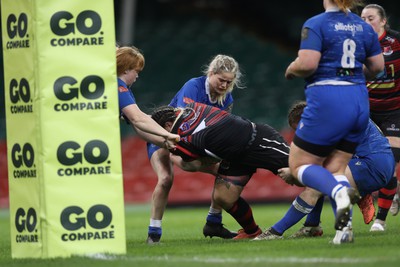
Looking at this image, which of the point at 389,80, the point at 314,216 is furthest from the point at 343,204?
the point at 389,80

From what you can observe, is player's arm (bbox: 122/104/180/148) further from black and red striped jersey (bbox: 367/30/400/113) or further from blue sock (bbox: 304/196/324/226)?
black and red striped jersey (bbox: 367/30/400/113)

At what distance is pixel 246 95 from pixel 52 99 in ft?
57.3

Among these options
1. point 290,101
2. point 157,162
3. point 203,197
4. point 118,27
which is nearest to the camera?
point 157,162

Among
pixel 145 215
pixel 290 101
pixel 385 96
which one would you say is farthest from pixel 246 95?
pixel 385 96

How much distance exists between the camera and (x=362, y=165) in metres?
8.66

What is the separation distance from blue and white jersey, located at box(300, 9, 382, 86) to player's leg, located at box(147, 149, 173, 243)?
2.40m

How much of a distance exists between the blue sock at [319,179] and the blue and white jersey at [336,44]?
664mm

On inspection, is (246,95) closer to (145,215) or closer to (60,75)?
(145,215)

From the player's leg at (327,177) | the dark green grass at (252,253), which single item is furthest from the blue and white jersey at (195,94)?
the player's leg at (327,177)

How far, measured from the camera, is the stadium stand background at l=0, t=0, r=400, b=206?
21.0 m

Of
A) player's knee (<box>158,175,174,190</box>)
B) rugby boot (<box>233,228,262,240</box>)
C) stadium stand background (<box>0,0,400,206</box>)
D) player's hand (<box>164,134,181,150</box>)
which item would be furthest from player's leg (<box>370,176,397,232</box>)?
stadium stand background (<box>0,0,400,206</box>)

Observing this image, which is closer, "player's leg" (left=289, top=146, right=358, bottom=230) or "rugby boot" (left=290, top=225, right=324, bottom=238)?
"player's leg" (left=289, top=146, right=358, bottom=230)

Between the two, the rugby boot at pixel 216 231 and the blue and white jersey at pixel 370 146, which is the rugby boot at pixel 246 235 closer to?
the rugby boot at pixel 216 231

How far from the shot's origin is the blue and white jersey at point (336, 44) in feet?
22.7
